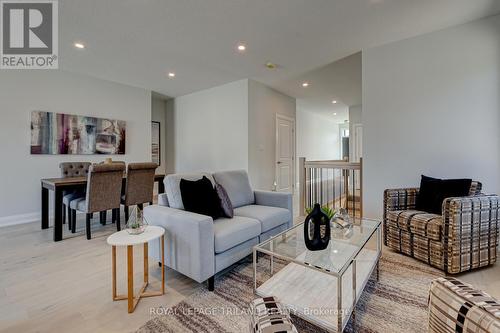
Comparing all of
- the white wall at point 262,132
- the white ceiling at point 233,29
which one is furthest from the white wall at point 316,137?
the white ceiling at point 233,29

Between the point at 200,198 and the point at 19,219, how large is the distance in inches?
147

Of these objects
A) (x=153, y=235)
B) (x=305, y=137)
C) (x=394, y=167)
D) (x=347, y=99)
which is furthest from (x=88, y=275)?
(x=305, y=137)

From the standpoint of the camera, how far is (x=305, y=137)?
884cm

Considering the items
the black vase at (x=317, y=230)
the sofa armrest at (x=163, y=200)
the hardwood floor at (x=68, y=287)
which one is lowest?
the hardwood floor at (x=68, y=287)

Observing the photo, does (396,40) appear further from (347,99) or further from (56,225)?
→ (56,225)

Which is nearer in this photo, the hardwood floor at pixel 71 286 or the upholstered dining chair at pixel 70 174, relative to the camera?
the hardwood floor at pixel 71 286

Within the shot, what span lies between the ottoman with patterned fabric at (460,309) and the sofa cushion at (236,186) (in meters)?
2.03

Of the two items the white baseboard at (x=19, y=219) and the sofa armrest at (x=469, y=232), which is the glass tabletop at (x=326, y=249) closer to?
the sofa armrest at (x=469, y=232)

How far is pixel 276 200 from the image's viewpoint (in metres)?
2.86

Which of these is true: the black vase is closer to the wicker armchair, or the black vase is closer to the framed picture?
the wicker armchair

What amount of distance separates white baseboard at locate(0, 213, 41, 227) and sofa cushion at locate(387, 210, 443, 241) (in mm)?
5357

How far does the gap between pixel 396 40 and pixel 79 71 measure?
5.28 metres

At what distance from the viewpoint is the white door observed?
228 inches

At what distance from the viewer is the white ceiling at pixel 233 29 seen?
97.9 inches
